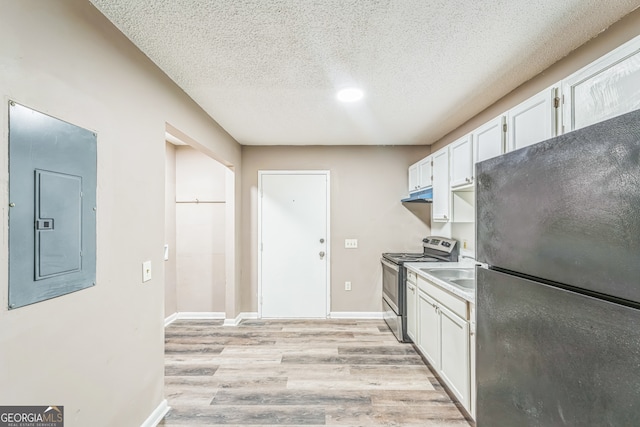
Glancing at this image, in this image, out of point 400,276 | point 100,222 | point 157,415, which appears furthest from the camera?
point 400,276

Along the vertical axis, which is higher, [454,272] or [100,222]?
[100,222]

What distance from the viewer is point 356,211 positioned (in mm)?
3986

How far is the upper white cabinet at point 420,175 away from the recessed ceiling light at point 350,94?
134cm

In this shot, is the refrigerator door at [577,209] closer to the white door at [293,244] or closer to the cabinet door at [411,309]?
the cabinet door at [411,309]

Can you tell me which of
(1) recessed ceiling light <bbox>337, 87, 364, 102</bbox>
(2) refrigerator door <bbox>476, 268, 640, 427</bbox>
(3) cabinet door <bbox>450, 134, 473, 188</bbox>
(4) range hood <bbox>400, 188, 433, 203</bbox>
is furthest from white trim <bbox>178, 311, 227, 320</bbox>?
(2) refrigerator door <bbox>476, 268, 640, 427</bbox>

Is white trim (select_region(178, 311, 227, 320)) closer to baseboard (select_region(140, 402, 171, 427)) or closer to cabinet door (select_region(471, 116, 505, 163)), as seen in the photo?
baseboard (select_region(140, 402, 171, 427))

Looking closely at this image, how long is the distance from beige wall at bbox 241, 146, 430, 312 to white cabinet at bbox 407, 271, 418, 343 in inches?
36.4

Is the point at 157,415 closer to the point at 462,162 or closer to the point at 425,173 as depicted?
the point at 462,162

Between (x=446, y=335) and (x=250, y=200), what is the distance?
9.53 feet

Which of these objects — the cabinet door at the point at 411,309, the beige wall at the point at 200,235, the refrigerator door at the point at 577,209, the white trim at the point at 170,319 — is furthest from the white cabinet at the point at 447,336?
Answer: the white trim at the point at 170,319

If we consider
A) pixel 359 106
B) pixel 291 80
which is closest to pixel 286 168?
pixel 359 106

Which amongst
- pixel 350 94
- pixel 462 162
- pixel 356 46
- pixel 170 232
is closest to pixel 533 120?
pixel 462 162

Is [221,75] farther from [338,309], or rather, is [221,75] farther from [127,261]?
[338,309]

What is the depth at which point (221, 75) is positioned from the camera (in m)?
2.01
